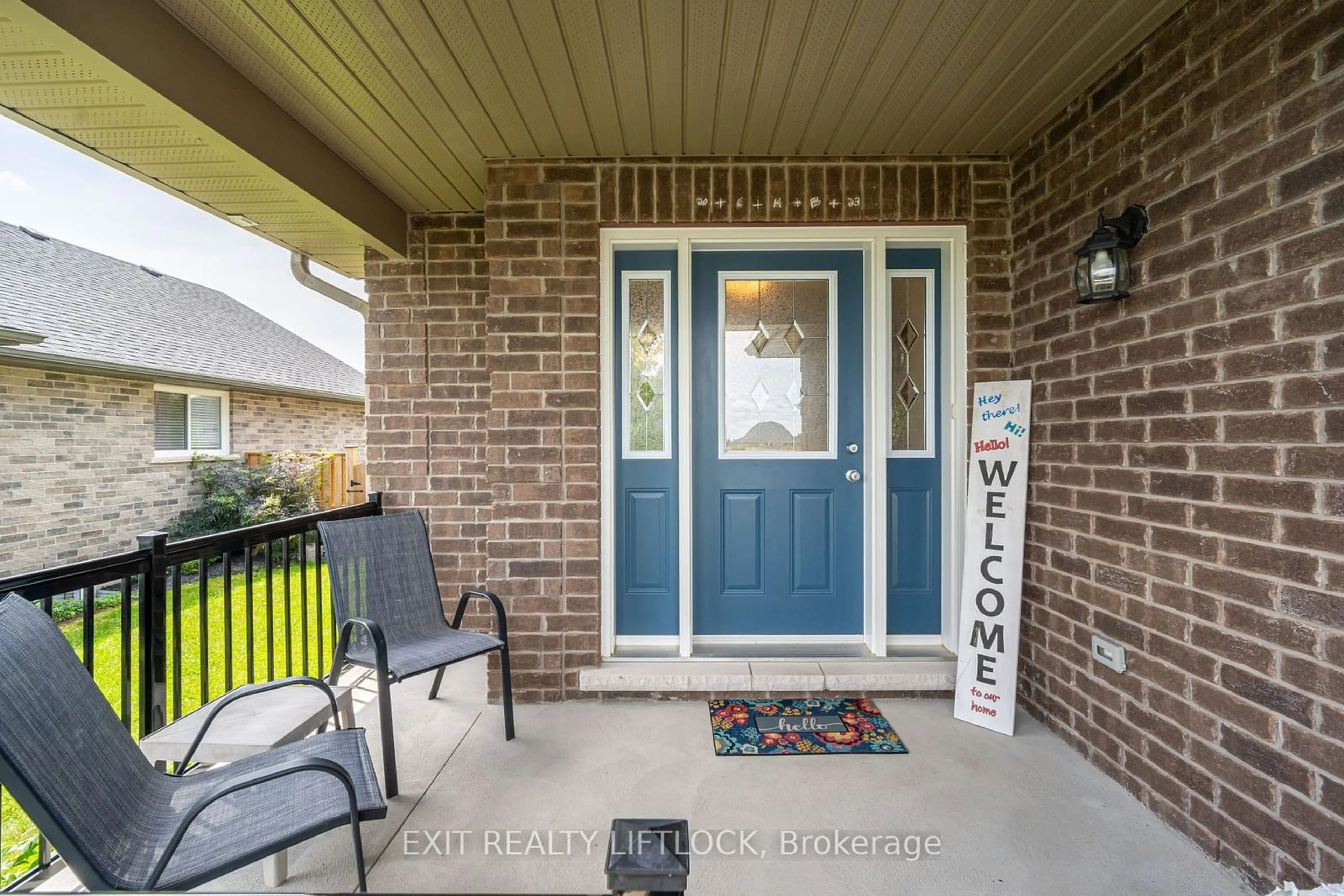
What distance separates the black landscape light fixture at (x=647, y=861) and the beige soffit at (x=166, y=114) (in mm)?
2389

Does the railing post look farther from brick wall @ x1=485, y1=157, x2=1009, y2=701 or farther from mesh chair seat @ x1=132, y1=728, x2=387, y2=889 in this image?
brick wall @ x1=485, y1=157, x2=1009, y2=701

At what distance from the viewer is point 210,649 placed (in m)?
4.10

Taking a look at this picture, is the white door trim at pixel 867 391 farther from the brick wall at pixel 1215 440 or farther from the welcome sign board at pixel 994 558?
the brick wall at pixel 1215 440

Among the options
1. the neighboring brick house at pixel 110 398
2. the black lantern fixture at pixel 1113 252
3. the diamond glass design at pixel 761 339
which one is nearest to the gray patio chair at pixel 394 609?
the diamond glass design at pixel 761 339

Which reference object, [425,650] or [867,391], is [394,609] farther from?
[867,391]

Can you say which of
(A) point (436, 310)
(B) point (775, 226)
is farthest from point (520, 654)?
(B) point (775, 226)

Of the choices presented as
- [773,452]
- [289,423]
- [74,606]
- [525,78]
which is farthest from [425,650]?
[289,423]

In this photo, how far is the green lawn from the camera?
2.31m

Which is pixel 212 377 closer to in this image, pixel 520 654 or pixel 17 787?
pixel 520 654

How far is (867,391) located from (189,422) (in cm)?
894

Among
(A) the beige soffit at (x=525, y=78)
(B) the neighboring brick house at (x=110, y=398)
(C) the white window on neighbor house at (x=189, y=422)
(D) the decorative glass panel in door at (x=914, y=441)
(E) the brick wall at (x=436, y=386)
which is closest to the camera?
(A) the beige soffit at (x=525, y=78)

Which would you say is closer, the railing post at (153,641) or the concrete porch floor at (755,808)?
the concrete porch floor at (755,808)

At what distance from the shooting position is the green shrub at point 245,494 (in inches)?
288

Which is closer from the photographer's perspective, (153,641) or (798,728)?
(153,641)
